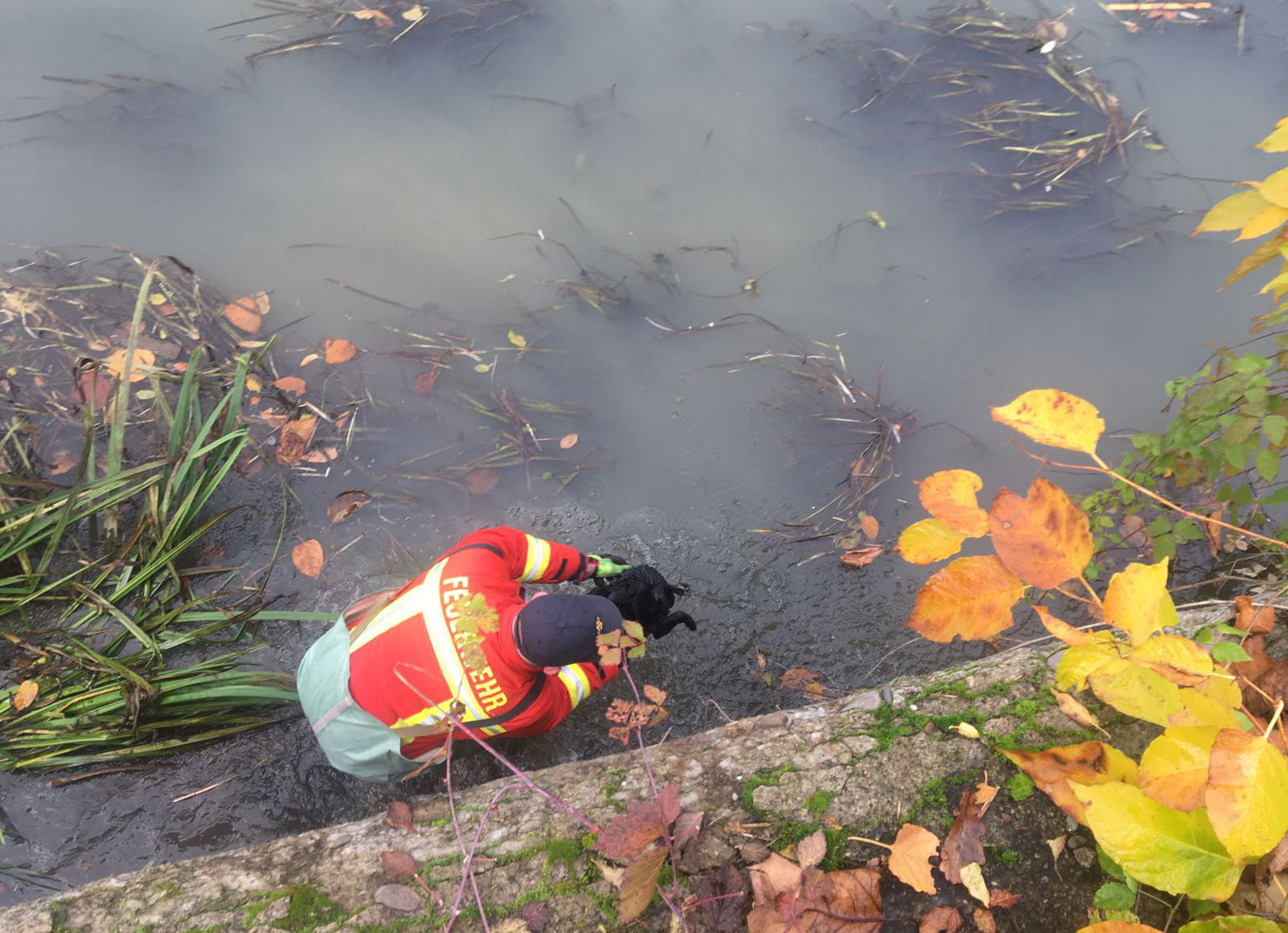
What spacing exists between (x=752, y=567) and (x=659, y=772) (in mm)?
1393

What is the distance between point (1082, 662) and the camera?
1113mm

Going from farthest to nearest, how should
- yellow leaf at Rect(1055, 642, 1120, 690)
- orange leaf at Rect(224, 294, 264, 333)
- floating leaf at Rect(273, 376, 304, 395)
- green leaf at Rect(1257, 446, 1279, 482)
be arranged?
1. orange leaf at Rect(224, 294, 264, 333)
2. floating leaf at Rect(273, 376, 304, 395)
3. green leaf at Rect(1257, 446, 1279, 482)
4. yellow leaf at Rect(1055, 642, 1120, 690)

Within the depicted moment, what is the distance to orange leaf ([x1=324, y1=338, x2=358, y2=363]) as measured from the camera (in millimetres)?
3383

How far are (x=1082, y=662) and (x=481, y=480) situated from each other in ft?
8.52

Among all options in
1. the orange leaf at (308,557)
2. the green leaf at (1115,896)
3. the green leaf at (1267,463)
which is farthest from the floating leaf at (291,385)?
the green leaf at (1267,463)

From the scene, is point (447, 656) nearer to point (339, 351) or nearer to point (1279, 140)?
point (339, 351)

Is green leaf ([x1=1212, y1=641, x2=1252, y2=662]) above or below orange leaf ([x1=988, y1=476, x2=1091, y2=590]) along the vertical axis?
below

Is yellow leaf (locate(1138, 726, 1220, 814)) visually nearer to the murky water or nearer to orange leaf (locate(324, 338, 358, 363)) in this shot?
the murky water

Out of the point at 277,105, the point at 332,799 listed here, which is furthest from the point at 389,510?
the point at 277,105

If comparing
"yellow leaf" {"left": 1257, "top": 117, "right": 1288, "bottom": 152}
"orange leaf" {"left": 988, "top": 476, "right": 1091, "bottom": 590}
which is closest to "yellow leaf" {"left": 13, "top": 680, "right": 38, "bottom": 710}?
"orange leaf" {"left": 988, "top": 476, "right": 1091, "bottom": 590}

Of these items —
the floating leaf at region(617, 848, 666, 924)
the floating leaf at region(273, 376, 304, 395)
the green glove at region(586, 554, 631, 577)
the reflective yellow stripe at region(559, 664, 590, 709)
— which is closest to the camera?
the floating leaf at region(617, 848, 666, 924)

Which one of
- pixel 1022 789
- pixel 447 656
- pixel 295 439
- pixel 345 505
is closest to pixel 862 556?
pixel 1022 789

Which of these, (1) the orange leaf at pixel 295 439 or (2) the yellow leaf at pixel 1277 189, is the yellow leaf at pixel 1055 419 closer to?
(2) the yellow leaf at pixel 1277 189

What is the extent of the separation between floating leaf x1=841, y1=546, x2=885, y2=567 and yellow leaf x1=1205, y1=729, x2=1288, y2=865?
2.15 metres
